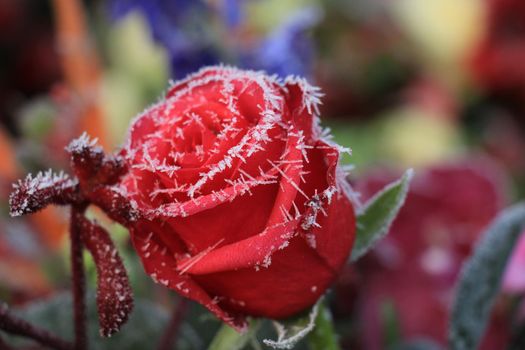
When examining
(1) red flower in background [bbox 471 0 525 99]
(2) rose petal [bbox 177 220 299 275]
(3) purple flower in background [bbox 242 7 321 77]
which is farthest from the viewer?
(1) red flower in background [bbox 471 0 525 99]

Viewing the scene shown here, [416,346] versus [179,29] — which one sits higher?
[179,29]

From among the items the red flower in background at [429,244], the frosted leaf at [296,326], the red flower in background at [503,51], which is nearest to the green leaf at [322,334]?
the frosted leaf at [296,326]

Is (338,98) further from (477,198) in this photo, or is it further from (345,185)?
(345,185)

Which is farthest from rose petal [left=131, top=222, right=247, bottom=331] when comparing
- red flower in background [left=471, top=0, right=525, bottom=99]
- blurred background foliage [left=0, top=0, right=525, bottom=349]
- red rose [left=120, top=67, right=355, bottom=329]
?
red flower in background [left=471, top=0, right=525, bottom=99]

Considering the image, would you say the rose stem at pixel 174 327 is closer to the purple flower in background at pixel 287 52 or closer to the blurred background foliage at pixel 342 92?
the blurred background foliage at pixel 342 92

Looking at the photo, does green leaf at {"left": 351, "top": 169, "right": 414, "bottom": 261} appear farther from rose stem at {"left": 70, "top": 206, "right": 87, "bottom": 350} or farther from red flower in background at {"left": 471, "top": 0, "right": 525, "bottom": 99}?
red flower in background at {"left": 471, "top": 0, "right": 525, "bottom": 99}

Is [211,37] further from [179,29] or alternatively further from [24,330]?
[24,330]

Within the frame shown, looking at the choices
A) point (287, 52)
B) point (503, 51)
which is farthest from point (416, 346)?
point (503, 51)
